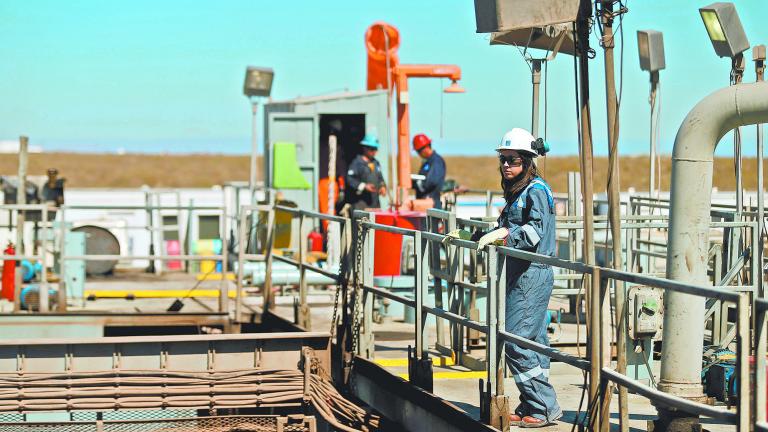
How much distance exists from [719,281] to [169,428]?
185 inches

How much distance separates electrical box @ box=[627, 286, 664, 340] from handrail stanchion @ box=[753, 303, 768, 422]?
9.69ft

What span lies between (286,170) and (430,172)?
124 inches

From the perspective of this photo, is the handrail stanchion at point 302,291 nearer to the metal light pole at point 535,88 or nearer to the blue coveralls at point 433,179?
the metal light pole at point 535,88

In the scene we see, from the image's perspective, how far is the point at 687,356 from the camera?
21.8 feet

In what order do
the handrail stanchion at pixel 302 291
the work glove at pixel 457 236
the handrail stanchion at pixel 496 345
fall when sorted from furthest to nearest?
the handrail stanchion at pixel 302 291, the work glove at pixel 457 236, the handrail stanchion at pixel 496 345

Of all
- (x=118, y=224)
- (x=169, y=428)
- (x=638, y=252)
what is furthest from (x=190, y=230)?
(x=169, y=428)

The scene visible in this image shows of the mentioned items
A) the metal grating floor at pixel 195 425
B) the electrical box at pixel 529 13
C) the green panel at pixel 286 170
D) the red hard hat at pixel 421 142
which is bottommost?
the metal grating floor at pixel 195 425

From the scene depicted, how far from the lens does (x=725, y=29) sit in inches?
423

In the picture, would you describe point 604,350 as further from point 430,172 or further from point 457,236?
point 430,172

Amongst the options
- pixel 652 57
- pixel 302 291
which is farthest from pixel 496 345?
pixel 652 57

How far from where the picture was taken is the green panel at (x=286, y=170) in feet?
62.7

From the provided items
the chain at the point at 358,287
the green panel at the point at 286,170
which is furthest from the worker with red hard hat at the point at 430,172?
the chain at the point at 358,287

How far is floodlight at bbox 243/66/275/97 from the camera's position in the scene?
20266 mm

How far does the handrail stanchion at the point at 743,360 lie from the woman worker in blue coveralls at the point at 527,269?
2.42 m
